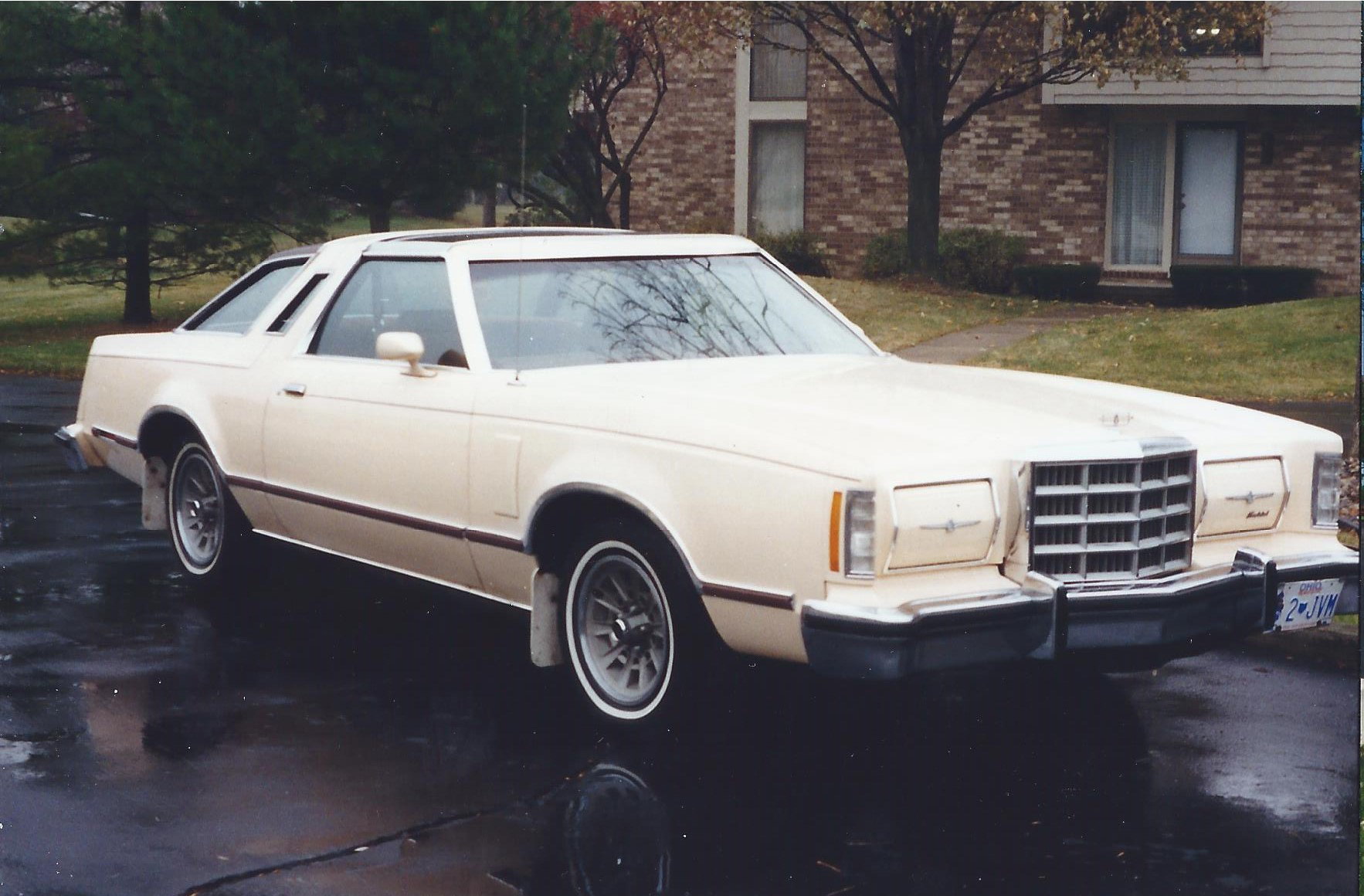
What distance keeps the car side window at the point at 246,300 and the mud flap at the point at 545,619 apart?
2.39 meters

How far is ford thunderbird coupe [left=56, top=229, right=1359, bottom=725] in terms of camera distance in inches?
194

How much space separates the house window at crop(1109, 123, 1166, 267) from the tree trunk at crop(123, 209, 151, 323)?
1404cm

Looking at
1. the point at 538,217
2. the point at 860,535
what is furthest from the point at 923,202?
the point at 860,535

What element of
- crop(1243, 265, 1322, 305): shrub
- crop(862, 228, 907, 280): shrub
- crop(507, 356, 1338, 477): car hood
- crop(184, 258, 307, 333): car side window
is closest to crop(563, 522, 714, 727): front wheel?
crop(507, 356, 1338, 477): car hood

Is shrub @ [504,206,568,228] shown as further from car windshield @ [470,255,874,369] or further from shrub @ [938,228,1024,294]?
car windshield @ [470,255,874,369]

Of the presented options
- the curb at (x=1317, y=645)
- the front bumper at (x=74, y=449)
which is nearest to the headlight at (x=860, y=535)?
the curb at (x=1317, y=645)

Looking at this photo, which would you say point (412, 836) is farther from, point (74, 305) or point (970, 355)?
point (74, 305)

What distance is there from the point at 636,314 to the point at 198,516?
8.67 ft

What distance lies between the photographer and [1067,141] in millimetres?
26547

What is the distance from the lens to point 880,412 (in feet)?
17.5

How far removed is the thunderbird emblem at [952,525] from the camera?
16.1 ft

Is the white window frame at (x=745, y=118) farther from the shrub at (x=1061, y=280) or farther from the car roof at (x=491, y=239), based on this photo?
the car roof at (x=491, y=239)

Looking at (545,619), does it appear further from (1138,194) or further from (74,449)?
(1138,194)

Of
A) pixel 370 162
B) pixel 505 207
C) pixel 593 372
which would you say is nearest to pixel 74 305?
pixel 370 162
